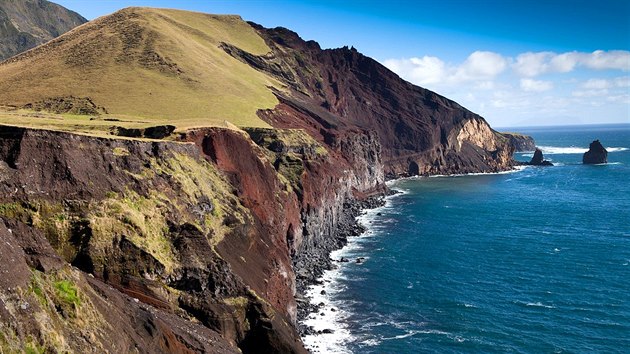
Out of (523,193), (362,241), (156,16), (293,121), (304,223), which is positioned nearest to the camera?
(304,223)

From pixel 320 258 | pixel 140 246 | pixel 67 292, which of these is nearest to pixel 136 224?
pixel 140 246

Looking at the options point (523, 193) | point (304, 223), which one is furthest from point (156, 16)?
point (523, 193)

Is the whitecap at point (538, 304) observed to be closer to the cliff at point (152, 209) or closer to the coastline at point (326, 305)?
the coastline at point (326, 305)

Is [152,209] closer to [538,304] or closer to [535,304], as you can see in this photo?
[535,304]

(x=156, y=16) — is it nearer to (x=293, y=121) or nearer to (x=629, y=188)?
(x=293, y=121)

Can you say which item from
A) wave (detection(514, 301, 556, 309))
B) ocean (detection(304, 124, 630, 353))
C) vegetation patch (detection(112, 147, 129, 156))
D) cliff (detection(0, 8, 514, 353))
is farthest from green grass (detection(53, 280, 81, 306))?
wave (detection(514, 301, 556, 309))

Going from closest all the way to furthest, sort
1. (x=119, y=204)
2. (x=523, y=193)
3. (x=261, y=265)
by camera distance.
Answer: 1. (x=119, y=204)
2. (x=261, y=265)
3. (x=523, y=193)

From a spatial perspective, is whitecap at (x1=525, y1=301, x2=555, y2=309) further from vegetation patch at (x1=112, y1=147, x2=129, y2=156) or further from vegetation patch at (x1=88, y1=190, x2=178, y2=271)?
vegetation patch at (x1=112, y1=147, x2=129, y2=156)

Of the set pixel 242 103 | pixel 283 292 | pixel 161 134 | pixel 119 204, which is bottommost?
pixel 283 292
